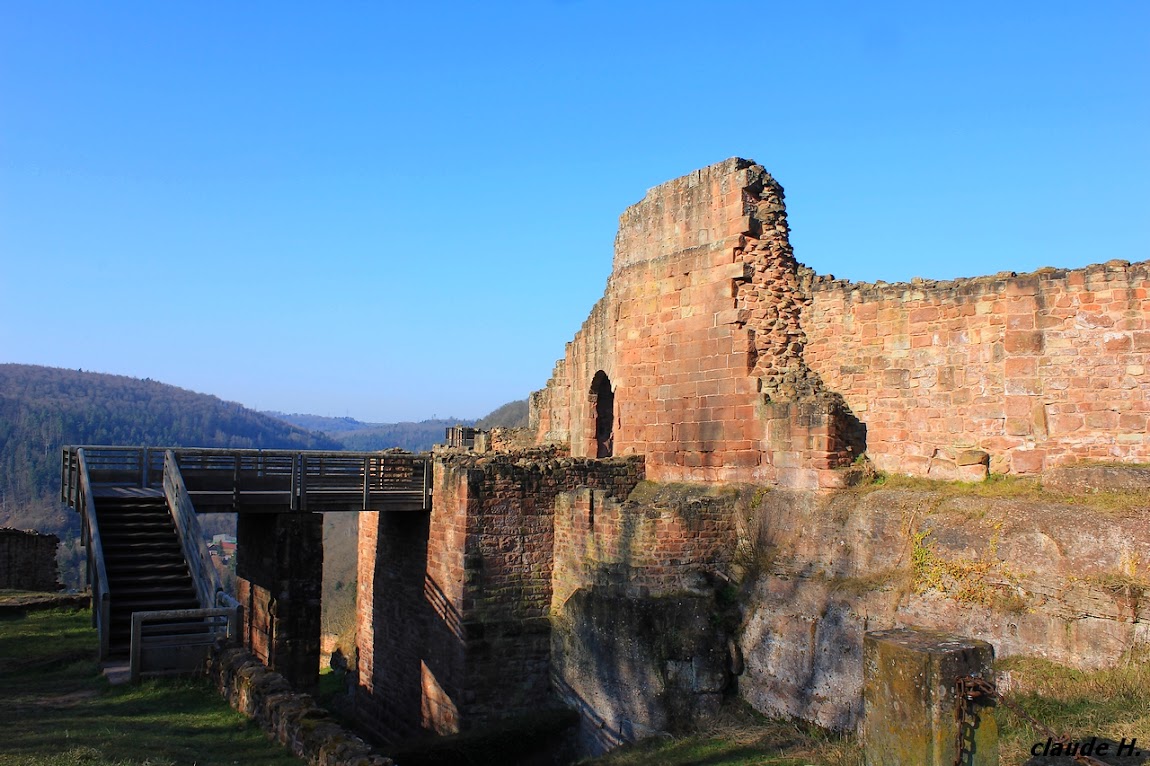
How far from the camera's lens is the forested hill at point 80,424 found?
91062 mm

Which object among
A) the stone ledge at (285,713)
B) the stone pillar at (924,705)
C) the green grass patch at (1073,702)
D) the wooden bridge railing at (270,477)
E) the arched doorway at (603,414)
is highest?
the arched doorway at (603,414)

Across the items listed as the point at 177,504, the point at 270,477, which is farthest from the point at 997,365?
the point at 270,477

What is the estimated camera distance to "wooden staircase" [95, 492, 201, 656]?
9.59 meters

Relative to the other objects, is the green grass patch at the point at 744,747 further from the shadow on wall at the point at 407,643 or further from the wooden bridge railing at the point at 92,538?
the wooden bridge railing at the point at 92,538

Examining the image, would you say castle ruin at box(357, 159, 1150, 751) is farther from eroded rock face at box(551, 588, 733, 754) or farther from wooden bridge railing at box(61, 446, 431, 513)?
wooden bridge railing at box(61, 446, 431, 513)

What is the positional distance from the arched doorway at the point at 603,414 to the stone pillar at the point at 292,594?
525cm

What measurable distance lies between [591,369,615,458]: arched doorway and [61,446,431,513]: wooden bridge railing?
3540 mm

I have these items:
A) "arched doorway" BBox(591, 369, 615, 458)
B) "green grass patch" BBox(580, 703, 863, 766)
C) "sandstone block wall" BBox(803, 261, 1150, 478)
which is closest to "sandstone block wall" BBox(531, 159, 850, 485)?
"sandstone block wall" BBox(803, 261, 1150, 478)

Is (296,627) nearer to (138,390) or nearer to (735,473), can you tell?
(735,473)

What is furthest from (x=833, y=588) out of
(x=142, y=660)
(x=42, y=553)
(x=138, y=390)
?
(x=138, y=390)

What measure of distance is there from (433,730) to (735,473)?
20.6 ft

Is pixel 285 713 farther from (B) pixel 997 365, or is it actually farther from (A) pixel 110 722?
(B) pixel 997 365

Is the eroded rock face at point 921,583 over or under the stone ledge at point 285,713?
over

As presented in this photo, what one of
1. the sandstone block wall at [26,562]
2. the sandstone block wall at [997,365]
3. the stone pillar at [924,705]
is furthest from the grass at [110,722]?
the sandstone block wall at [26,562]
